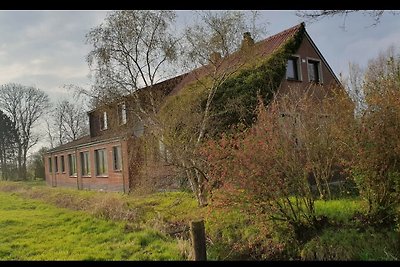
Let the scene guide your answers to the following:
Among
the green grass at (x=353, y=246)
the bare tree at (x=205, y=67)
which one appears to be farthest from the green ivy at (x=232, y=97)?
the green grass at (x=353, y=246)

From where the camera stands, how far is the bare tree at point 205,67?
10125mm

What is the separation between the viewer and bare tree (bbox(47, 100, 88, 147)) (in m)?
24.0

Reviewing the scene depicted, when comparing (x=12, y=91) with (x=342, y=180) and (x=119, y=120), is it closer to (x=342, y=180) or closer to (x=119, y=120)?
(x=119, y=120)

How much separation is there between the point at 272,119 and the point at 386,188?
7.30 ft

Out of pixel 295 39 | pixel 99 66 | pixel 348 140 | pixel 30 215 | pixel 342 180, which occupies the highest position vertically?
pixel 295 39

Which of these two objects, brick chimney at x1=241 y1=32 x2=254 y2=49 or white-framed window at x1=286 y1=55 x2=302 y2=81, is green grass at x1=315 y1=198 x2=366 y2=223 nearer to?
brick chimney at x1=241 y1=32 x2=254 y2=49

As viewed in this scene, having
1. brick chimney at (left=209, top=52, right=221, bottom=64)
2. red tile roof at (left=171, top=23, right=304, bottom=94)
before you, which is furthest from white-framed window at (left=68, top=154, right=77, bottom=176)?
brick chimney at (left=209, top=52, right=221, bottom=64)

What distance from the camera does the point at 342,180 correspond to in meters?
8.03

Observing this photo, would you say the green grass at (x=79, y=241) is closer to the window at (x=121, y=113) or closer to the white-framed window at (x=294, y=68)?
the window at (x=121, y=113)

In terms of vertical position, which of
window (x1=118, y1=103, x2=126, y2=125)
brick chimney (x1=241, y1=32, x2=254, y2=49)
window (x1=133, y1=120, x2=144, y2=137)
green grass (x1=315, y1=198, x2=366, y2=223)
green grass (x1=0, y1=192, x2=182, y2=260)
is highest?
brick chimney (x1=241, y1=32, x2=254, y2=49)

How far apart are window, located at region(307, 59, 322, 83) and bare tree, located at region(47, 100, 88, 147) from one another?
46.5ft

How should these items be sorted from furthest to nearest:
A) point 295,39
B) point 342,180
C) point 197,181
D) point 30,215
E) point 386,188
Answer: point 295,39 → point 30,215 → point 197,181 → point 342,180 → point 386,188

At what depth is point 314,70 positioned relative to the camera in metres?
17.4

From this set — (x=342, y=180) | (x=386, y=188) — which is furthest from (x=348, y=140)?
(x=342, y=180)
